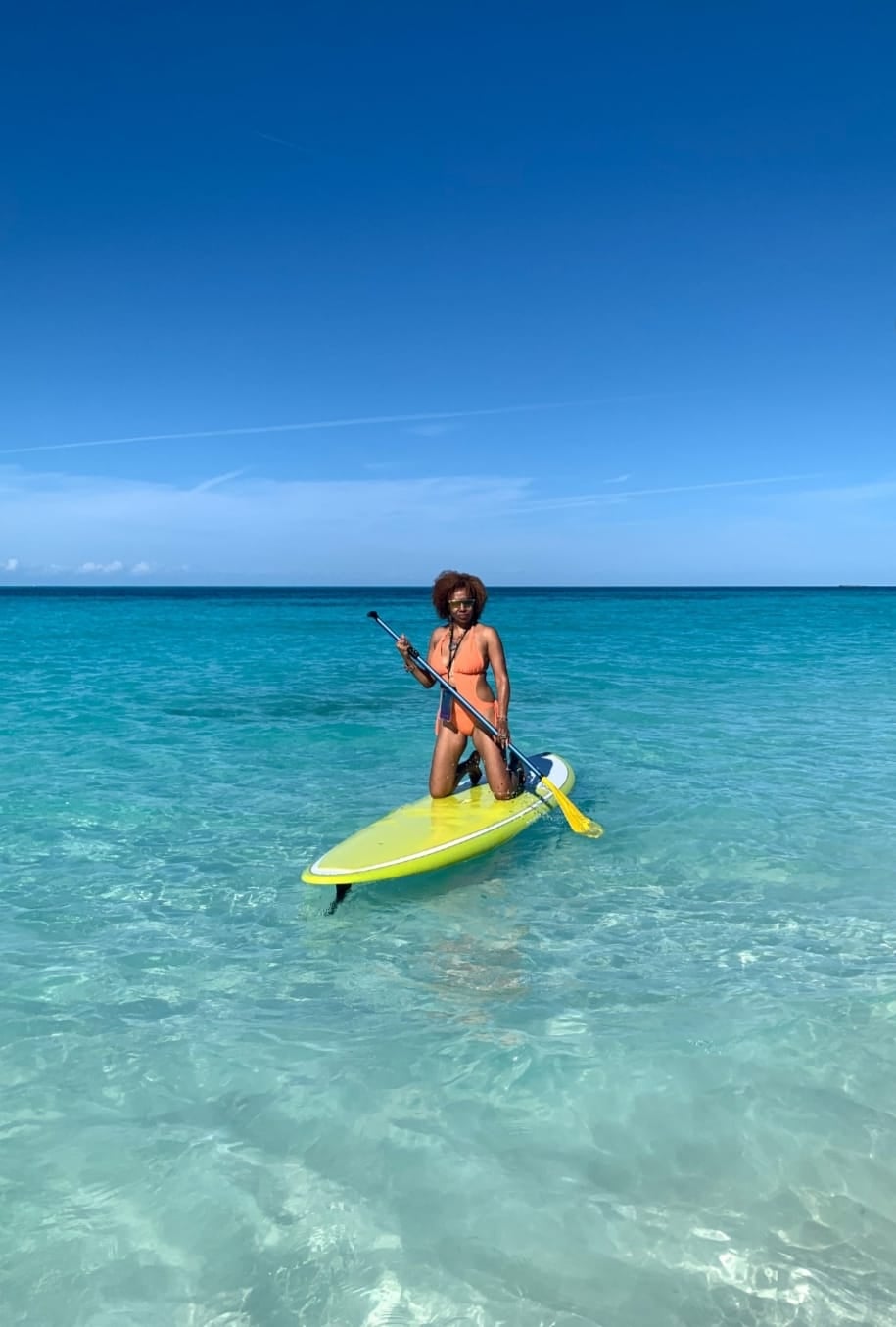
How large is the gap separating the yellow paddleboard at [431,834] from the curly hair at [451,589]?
180 cm

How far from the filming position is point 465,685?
860 centimetres

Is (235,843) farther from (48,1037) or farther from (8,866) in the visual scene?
(48,1037)

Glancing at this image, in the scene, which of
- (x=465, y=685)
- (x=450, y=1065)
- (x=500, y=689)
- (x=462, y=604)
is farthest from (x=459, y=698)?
(x=450, y=1065)

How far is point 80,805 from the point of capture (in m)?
9.50

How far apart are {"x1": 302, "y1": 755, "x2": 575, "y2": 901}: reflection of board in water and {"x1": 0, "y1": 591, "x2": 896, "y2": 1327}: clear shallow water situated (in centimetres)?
25

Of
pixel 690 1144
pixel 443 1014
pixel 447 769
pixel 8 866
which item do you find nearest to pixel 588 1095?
pixel 690 1144

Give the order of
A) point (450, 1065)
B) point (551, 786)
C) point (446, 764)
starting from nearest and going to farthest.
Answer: point (450, 1065)
point (446, 764)
point (551, 786)

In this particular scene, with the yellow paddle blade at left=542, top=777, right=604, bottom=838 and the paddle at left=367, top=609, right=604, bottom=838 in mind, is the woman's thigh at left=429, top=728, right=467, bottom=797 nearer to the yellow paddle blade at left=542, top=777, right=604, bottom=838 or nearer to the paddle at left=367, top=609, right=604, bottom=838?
the paddle at left=367, top=609, right=604, bottom=838

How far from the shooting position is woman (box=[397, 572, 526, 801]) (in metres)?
8.44

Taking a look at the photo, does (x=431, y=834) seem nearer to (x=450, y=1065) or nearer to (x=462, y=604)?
(x=462, y=604)

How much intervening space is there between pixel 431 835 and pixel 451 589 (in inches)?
95.6

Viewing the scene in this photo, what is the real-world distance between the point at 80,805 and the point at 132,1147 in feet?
20.4

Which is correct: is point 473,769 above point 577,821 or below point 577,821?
above

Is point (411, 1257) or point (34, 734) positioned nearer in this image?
point (411, 1257)
